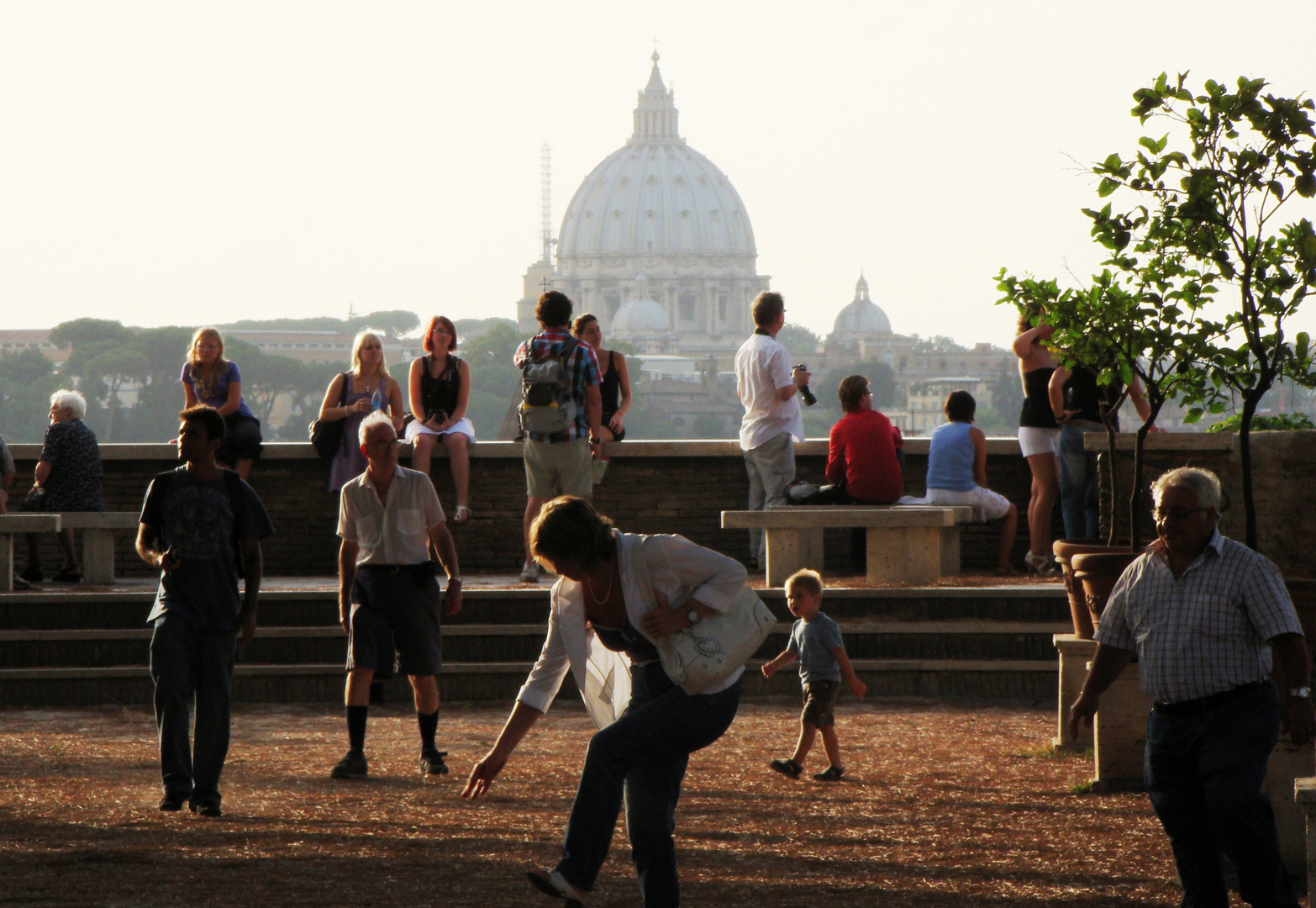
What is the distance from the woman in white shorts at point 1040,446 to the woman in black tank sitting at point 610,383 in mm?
2166

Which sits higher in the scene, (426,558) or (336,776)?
(426,558)

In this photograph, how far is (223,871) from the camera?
15.4ft

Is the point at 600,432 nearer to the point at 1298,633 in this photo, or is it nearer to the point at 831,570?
the point at 831,570

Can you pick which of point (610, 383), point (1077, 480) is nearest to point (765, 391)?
point (610, 383)

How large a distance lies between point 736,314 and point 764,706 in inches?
5828

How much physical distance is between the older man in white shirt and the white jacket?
2124mm

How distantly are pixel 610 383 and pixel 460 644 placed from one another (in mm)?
2275

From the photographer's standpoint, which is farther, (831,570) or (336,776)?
(831,570)

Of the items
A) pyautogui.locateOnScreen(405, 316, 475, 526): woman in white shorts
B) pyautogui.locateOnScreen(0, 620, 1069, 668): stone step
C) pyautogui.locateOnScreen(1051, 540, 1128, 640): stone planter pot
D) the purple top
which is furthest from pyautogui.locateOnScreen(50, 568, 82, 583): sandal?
pyautogui.locateOnScreen(1051, 540, 1128, 640): stone planter pot

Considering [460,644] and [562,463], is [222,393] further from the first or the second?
[460,644]

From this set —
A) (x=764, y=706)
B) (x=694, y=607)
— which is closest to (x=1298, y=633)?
(x=694, y=607)

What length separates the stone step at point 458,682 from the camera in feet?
26.7

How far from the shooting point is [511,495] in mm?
10672

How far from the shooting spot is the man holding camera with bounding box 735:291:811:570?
9.62 m
